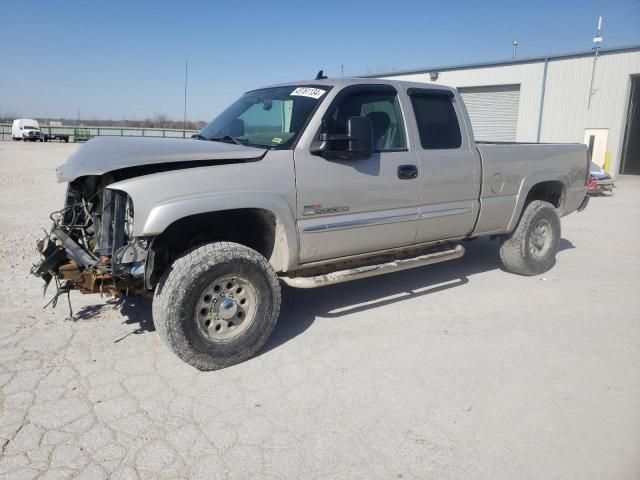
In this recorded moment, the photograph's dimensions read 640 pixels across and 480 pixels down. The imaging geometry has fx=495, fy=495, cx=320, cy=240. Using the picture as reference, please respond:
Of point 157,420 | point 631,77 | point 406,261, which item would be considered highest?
point 631,77

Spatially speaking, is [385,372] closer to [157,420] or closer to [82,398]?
[157,420]

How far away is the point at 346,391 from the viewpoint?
3377 mm

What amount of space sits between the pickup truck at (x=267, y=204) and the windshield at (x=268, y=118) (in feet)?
0.05

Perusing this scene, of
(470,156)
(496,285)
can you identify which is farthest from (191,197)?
(496,285)

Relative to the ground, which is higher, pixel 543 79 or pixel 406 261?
pixel 543 79

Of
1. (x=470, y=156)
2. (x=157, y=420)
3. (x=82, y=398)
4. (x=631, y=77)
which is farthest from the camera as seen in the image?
(x=631, y=77)

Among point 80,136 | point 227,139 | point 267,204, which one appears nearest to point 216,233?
point 267,204

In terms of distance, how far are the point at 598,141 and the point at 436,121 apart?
687 inches

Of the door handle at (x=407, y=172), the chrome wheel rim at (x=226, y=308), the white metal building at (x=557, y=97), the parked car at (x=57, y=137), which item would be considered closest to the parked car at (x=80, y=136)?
the parked car at (x=57, y=137)

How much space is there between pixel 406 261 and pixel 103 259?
8.80ft

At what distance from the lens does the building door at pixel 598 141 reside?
19.0 metres

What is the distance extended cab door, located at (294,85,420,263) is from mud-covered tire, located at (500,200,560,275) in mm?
1871

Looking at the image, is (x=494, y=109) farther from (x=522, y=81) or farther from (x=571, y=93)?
(x=571, y=93)

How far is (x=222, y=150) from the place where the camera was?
364 cm
